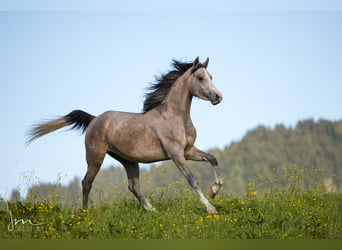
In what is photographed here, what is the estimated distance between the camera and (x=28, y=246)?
483 centimetres

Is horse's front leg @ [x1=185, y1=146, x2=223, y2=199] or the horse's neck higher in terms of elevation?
the horse's neck

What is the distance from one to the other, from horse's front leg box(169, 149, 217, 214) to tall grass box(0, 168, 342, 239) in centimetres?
18

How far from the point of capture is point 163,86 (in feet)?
30.0

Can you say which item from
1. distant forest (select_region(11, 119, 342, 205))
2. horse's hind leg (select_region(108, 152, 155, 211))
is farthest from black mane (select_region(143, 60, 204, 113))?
distant forest (select_region(11, 119, 342, 205))

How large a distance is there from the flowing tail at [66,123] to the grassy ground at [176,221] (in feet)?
6.23

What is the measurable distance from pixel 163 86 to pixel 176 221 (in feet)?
9.51

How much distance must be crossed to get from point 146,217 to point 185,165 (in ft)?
3.91

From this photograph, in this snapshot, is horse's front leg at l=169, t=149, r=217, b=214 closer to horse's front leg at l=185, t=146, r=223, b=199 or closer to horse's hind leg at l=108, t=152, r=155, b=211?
horse's front leg at l=185, t=146, r=223, b=199

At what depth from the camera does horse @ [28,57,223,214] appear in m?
8.45

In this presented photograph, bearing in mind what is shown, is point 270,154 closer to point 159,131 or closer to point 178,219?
point 159,131

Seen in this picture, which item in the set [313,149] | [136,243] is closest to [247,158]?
[313,149]

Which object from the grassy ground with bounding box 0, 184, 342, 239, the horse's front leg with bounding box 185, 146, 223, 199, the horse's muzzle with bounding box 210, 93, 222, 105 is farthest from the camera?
the horse's muzzle with bounding box 210, 93, 222, 105
